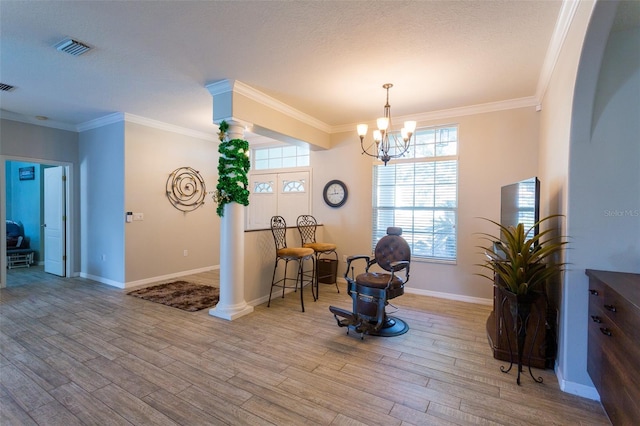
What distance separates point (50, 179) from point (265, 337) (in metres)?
5.72

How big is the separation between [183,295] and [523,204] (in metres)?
4.49

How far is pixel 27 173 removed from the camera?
695cm

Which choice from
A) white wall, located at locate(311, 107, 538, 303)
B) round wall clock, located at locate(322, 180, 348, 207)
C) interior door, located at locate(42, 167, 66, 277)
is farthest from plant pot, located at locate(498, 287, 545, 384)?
interior door, located at locate(42, 167, 66, 277)

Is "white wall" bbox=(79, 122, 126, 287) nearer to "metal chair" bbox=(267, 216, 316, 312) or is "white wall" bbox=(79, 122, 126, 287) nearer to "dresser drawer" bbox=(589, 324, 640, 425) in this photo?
"metal chair" bbox=(267, 216, 316, 312)

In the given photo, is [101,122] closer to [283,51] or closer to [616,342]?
[283,51]

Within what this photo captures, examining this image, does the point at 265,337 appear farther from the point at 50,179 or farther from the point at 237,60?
the point at 50,179

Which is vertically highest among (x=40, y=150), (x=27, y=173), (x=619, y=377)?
(x=40, y=150)

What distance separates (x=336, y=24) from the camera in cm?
242

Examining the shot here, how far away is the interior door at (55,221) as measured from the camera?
563 centimetres

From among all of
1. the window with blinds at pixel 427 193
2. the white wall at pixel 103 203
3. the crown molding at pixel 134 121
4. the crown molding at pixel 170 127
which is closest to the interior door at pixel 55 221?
the white wall at pixel 103 203

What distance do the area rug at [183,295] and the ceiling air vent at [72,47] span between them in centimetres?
302

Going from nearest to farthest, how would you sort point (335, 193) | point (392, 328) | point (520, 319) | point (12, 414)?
point (12, 414)
point (520, 319)
point (392, 328)
point (335, 193)

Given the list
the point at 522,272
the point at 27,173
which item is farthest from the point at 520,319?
the point at 27,173

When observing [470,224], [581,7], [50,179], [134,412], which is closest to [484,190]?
[470,224]
